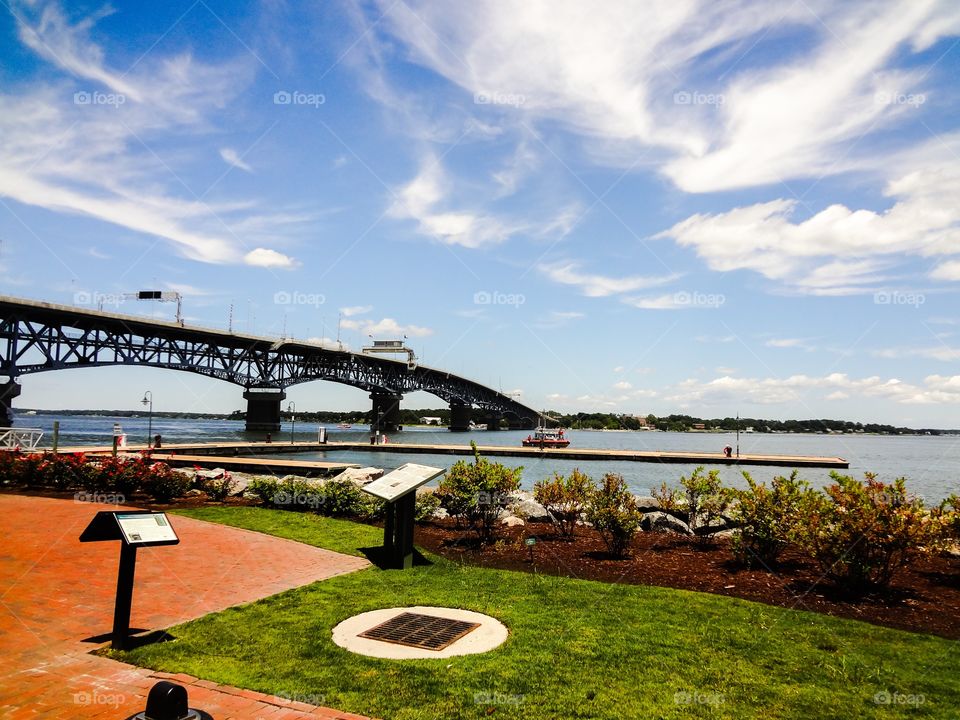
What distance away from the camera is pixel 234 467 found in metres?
30.5

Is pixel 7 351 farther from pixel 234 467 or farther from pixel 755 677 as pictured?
pixel 755 677

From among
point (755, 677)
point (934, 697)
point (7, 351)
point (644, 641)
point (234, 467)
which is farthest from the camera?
point (7, 351)

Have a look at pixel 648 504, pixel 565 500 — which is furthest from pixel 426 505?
pixel 648 504

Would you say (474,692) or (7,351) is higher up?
(7,351)

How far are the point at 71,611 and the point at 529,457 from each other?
155ft

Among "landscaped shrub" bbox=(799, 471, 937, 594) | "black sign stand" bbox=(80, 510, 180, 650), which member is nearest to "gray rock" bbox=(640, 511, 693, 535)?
"landscaped shrub" bbox=(799, 471, 937, 594)

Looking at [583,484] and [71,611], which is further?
[583,484]

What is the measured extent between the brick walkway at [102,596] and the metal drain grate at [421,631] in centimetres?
175

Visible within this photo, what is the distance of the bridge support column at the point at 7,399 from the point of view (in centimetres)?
5940

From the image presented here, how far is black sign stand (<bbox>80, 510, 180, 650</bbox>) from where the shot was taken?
20.2 ft

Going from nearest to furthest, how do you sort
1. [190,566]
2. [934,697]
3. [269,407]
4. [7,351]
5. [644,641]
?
[934,697] → [644,641] → [190,566] → [7,351] → [269,407]

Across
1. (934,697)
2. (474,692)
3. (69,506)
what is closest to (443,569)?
(474,692)

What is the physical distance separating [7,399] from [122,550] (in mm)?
71105

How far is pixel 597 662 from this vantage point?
606cm
